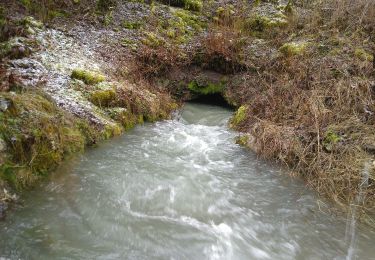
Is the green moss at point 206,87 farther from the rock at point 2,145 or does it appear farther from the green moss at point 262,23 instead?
the rock at point 2,145

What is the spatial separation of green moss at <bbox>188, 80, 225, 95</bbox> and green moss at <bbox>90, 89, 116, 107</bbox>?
130 inches

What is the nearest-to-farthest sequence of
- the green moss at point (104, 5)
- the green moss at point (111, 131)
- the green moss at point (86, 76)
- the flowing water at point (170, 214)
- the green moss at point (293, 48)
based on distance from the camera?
1. the flowing water at point (170, 214)
2. the green moss at point (111, 131)
3. the green moss at point (86, 76)
4. the green moss at point (293, 48)
5. the green moss at point (104, 5)

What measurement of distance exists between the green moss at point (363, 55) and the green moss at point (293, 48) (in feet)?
4.39

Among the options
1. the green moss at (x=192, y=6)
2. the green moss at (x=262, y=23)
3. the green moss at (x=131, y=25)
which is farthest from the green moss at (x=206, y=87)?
the green moss at (x=192, y=6)

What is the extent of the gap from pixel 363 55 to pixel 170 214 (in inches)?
254

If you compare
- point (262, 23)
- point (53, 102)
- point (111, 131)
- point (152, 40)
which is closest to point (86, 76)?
point (111, 131)

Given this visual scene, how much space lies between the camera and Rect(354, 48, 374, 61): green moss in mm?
7801

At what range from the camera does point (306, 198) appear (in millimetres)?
4879

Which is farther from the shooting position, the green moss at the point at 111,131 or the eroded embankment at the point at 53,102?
the green moss at the point at 111,131

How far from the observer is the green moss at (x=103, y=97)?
6856mm

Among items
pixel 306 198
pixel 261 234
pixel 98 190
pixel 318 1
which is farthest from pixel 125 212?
pixel 318 1

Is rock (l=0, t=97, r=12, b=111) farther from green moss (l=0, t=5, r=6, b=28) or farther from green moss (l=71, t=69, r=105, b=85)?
green moss (l=0, t=5, r=6, b=28)

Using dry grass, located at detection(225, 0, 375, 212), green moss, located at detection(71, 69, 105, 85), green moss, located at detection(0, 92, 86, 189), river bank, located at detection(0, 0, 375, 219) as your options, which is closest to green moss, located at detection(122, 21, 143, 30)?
river bank, located at detection(0, 0, 375, 219)

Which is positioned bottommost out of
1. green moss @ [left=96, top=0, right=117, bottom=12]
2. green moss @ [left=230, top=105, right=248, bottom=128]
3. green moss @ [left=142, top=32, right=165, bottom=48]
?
green moss @ [left=230, top=105, right=248, bottom=128]
